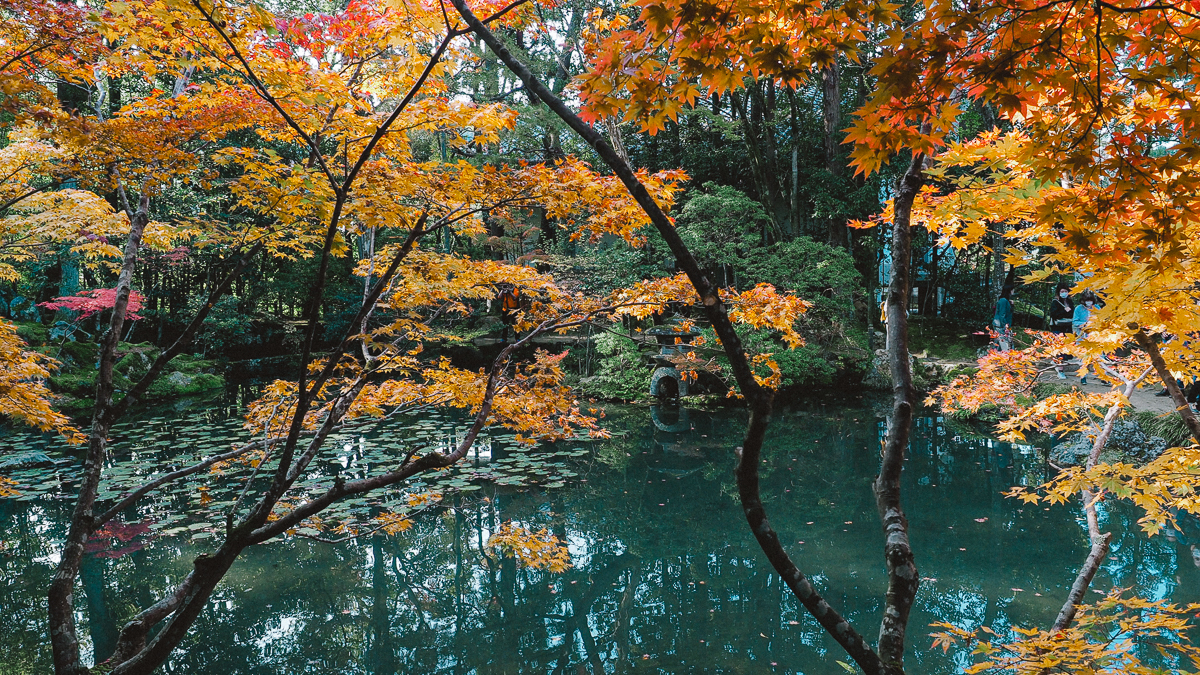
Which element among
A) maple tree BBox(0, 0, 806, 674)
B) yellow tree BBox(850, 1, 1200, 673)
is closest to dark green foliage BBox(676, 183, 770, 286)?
maple tree BBox(0, 0, 806, 674)

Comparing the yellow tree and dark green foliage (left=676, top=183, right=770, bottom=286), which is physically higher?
dark green foliage (left=676, top=183, right=770, bottom=286)

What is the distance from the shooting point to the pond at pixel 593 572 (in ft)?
14.3

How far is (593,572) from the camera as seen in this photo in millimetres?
5523

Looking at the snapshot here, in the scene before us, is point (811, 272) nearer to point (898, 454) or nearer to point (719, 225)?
point (719, 225)

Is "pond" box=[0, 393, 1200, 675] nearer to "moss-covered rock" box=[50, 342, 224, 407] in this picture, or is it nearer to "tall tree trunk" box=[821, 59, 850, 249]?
"moss-covered rock" box=[50, 342, 224, 407]

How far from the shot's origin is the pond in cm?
435

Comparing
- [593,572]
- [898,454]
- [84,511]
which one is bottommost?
[593,572]

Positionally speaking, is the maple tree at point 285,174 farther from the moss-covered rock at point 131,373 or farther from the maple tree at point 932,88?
the moss-covered rock at point 131,373

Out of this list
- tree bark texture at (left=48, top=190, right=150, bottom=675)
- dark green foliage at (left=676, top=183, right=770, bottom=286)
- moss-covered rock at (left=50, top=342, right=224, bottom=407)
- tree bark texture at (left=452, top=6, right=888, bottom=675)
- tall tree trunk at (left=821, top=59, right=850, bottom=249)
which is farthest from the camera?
tall tree trunk at (left=821, top=59, right=850, bottom=249)

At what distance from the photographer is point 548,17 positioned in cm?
1443

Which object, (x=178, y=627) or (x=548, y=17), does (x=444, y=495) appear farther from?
(x=548, y=17)

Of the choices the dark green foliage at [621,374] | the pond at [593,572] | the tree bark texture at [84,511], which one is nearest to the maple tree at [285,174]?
the tree bark texture at [84,511]

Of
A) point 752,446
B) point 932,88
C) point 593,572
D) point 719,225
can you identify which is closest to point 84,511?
point 752,446

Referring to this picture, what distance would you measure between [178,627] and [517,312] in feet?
8.78
